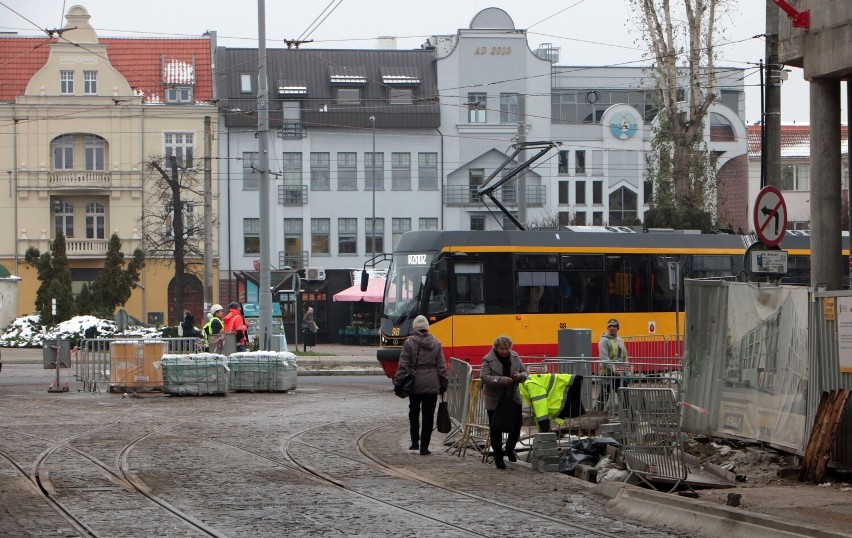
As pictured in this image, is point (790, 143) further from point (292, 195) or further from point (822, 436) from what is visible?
point (822, 436)

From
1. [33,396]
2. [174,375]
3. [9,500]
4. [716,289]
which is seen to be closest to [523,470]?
[716,289]

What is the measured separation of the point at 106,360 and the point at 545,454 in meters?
14.1

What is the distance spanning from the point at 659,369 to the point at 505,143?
1688 inches

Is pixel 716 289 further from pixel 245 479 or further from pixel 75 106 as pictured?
pixel 75 106

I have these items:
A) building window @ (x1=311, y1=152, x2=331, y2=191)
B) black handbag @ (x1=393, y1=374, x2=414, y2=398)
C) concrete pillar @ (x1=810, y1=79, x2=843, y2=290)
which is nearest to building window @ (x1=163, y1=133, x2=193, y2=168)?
building window @ (x1=311, y1=152, x2=331, y2=191)

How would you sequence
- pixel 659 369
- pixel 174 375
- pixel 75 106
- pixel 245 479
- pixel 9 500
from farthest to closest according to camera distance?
pixel 75 106, pixel 174 375, pixel 659 369, pixel 245 479, pixel 9 500

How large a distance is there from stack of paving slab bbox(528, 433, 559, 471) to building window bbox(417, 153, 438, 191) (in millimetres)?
49396

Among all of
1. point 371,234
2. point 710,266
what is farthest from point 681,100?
point 371,234

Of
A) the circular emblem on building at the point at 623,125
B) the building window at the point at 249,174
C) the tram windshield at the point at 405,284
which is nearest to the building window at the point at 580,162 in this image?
the circular emblem on building at the point at 623,125

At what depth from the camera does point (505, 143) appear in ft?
210

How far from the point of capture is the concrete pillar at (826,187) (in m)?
14.9

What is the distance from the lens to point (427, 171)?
210 ft

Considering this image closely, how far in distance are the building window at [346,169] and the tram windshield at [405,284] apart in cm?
3514

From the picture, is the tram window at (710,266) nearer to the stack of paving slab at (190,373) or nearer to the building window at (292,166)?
the stack of paving slab at (190,373)
